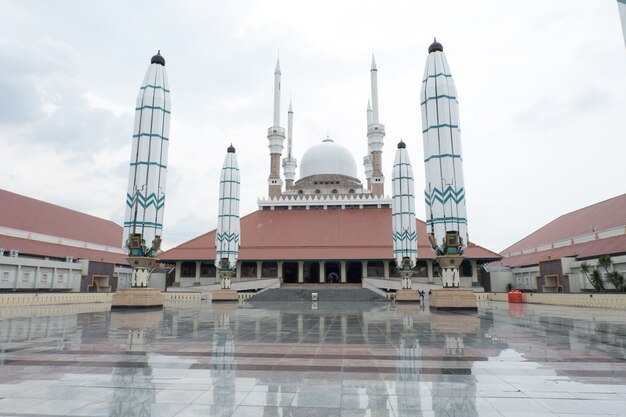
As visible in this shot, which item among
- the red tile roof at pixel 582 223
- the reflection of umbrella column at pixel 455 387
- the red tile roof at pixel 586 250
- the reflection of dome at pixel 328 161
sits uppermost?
the reflection of dome at pixel 328 161

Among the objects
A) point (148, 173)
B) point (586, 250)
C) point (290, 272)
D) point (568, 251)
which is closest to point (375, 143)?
point (290, 272)

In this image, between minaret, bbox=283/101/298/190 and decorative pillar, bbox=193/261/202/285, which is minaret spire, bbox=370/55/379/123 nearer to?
minaret, bbox=283/101/298/190

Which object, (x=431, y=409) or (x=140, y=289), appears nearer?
(x=431, y=409)

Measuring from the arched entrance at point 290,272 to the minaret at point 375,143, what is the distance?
61.3 ft

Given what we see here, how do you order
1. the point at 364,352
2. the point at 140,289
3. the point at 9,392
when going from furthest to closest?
the point at 140,289 → the point at 364,352 → the point at 9,392

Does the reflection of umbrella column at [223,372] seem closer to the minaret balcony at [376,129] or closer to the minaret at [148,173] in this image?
the minaret at [148,173]

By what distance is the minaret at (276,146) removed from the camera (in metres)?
64.3

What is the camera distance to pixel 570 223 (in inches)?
1794

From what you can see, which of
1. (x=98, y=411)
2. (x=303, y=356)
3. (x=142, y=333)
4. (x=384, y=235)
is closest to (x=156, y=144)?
(x=142, y=333)

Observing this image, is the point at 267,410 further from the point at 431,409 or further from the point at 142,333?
the point at 142,333

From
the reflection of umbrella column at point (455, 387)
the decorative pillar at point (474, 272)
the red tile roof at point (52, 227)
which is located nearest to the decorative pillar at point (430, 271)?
the decorative pillar at point (474, 272)

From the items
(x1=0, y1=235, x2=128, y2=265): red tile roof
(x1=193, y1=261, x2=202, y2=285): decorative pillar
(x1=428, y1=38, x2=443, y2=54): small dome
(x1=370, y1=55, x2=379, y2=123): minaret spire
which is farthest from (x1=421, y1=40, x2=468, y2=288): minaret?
(x1=370, y1=55, x2=379, y2=123): minaret spire

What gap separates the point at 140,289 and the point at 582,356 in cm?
1947

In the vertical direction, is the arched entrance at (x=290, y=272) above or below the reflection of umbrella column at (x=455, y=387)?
above
